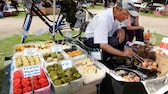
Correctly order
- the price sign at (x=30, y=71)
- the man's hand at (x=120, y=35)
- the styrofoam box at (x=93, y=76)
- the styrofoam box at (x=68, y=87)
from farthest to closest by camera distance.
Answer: the man's hand at (x=120, y=35)
the styrofoam box at (x=93, y=76)
the styrofoam box at (x=68, y=87)
the price sign at (x=30, y=71)

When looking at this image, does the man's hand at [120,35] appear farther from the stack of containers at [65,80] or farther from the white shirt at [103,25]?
the stack of containers at [65,80]

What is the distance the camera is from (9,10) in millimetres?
10172

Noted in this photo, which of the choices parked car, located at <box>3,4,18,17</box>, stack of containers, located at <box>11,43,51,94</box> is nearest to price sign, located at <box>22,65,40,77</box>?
stack of containers, located at <box>11,43,51,94</box>

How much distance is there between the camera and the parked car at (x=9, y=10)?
991 cm

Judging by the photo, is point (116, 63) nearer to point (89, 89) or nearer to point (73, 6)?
point (89, 89)

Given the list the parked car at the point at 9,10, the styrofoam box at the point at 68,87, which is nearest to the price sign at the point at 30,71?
the styrofoam box at the point at 68,87

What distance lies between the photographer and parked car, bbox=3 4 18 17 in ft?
32.5

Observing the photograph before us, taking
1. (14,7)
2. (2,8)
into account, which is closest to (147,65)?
(2,8)

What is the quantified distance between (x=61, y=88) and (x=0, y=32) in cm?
525

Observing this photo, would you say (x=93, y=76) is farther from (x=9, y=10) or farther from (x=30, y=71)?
(x=9, y=10)

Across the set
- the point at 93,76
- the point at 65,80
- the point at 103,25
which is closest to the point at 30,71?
the point at 65,80

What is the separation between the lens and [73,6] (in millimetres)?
5496

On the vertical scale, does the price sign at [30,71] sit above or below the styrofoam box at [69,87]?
above

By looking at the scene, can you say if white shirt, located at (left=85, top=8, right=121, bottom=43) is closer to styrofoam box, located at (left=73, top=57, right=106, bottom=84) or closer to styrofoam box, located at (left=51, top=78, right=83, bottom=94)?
styrofoam box, located at (left=73, top=57, right=106, bottom=84)
